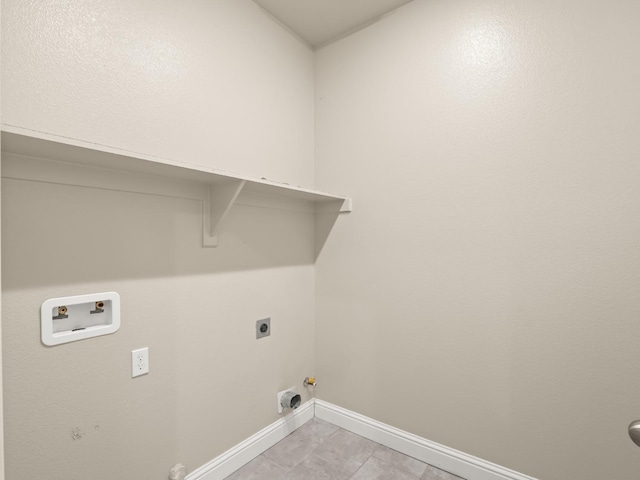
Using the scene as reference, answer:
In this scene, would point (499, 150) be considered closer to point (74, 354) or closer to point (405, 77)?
point (405, 77)

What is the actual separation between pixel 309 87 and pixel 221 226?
1230 millimetres

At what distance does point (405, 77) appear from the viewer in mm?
1802

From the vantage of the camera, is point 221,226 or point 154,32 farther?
point 221,226

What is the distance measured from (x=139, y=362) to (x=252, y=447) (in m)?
0.85

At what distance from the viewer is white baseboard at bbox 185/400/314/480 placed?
151 cm

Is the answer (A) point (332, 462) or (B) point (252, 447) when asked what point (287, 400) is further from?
(A) point (332, 462)

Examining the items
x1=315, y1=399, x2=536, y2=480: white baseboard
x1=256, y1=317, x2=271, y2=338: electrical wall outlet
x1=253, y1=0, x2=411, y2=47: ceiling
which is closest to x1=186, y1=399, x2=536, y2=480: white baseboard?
x1=315, y1=399, x2=536, y2=480: white baseboard

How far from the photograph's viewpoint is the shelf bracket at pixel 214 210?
4.74ft

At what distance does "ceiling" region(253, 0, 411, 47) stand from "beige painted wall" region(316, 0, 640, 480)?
7 centimetres

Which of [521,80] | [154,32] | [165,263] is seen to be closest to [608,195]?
[521,80]

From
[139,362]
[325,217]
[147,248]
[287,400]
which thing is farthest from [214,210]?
[287,400]

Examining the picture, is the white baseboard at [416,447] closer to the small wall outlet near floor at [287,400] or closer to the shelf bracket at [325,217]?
the small wall outlet near floor at [287,400]

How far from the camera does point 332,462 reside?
1682mm

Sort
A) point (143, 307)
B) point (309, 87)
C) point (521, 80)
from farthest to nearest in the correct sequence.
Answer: point (309, 87), point (521, 80), point (143, 307)
